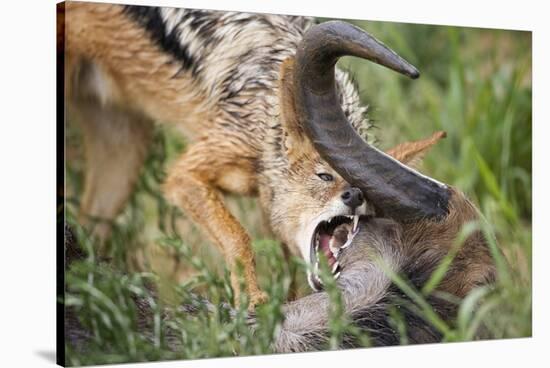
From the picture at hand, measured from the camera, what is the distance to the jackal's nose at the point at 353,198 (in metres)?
5.86

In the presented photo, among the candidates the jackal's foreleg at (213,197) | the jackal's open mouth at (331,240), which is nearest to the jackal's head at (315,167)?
the jackal's open mouth at (331,240)

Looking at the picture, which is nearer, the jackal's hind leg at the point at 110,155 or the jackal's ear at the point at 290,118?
the jackal's ear at the point at 290,118

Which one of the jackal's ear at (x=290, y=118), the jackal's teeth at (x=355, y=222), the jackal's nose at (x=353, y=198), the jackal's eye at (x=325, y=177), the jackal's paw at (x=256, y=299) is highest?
the jackal's ear at (x=290, y=118)

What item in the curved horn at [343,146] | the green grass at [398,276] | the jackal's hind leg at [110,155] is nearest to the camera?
the green grass at [398,276]

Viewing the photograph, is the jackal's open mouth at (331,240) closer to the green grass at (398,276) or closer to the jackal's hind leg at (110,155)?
the green grass at (398,276)

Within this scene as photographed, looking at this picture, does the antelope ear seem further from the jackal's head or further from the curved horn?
the curved horn

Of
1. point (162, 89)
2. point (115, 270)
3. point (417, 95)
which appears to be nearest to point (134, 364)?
point (115, 270)

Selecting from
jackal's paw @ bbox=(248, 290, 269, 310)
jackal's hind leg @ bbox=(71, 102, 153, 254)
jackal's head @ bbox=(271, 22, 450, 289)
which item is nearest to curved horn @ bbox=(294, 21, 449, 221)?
jackal's head @ bbox=(271, 22, 450, 289)

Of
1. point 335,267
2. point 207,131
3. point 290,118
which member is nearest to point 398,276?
point 335,267

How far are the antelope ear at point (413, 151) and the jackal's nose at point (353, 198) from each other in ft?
1.72

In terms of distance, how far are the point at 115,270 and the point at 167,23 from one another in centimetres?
135

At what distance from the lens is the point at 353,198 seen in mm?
5859

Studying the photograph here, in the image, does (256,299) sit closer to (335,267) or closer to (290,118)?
(335,267)

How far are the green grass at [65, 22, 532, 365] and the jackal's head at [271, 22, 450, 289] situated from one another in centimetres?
19
